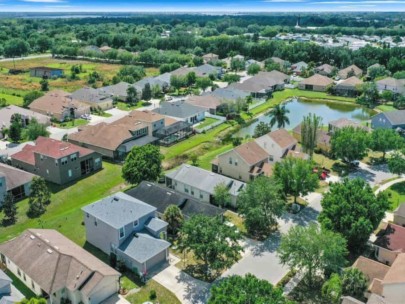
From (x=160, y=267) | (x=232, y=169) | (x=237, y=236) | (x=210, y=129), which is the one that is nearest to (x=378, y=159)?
(x=232, y=169)

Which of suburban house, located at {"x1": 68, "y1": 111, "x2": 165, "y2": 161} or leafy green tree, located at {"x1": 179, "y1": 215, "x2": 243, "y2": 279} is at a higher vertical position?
leafy green tree, located at {"x1": 179, "y1": 215, "x2": 243, "y2": 279}

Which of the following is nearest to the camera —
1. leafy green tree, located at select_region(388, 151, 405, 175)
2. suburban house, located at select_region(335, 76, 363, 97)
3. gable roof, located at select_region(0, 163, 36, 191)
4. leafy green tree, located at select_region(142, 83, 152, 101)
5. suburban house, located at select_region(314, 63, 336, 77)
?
gable roof, located at select_region(0, 163, 36, 191)

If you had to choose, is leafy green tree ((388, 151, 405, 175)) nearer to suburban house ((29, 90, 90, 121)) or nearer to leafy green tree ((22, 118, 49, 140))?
→ leafy green tree ((22, 118, 49, 140))

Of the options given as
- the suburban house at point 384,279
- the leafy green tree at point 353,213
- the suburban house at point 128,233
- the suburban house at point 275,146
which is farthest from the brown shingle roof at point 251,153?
the suburban house at point 384,279

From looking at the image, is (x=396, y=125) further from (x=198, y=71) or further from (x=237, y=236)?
(x=198, y=71)

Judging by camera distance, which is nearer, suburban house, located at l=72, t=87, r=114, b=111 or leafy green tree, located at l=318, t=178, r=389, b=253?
leafy green tree, located at l=318, t=178, r=389, b=253

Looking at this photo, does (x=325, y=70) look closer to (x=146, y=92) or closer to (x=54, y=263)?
(x=146, y=92)

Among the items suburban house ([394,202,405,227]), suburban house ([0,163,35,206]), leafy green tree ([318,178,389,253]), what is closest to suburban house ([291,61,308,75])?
suburban house ([394,202,405,227])
